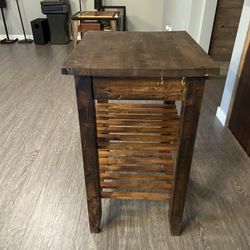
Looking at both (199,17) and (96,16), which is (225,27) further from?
(96,16)

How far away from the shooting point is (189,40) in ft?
3.46

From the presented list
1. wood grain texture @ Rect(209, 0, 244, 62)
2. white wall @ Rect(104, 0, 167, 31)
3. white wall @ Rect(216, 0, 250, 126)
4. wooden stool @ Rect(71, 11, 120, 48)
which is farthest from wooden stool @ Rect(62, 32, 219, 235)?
white wall @ Rect(104, 0, 167, 31)

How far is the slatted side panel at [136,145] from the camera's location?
3.65 ft

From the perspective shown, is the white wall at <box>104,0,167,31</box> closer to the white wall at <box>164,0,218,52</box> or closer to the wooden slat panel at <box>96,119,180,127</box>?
the white wall at <box>164,0,218,52</box>

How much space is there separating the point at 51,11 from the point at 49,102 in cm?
239

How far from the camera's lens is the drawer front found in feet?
2.50

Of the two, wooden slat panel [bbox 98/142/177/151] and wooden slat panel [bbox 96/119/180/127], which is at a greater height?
wooden slat panel [bbox 98/142/177/151]

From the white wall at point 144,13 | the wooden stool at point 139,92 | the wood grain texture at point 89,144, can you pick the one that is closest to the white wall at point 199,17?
the wooden stool at point 139,92

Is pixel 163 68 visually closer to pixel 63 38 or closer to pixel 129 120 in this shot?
pixel 129 120

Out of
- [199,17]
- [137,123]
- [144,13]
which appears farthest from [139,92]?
[144,13]

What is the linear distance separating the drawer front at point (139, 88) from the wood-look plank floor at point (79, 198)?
0.70 metres

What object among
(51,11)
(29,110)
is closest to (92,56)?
(29,110)

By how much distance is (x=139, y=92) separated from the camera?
79cm

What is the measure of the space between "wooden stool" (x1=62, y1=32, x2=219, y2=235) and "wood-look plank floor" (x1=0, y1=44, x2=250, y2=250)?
0.11 metres
